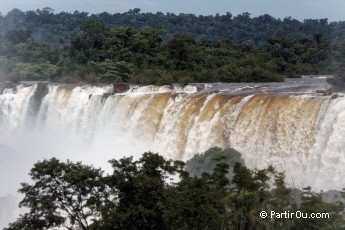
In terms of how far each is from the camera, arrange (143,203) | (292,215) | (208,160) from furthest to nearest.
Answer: (208,160) → (292,215) → (143,203)

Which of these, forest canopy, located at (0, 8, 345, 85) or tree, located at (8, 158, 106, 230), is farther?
forest canopy, located at (0, 8, 345, 85)

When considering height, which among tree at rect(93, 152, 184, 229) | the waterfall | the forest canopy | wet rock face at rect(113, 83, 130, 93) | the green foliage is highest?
the forest canopy

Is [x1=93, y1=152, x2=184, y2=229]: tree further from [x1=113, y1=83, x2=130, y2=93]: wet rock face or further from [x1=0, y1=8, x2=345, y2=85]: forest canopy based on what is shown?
[x1=0, y1=8, x2=345, y2=85]: forest canopy

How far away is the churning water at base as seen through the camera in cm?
1498

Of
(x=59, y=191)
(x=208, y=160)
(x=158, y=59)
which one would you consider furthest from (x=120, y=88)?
(x=59, y=191)

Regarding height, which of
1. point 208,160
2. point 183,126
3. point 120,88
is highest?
point 120,88

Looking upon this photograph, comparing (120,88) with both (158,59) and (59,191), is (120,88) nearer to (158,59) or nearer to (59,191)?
(158,59)

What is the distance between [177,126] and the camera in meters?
19.7

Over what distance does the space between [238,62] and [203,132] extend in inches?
598

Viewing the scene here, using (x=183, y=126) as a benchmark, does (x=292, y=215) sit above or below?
below

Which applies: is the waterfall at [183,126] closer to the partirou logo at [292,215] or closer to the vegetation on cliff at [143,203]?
the partirou logo at [292,215]

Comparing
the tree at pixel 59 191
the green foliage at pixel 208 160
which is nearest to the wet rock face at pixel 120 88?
the green foliage at pixel 208 160

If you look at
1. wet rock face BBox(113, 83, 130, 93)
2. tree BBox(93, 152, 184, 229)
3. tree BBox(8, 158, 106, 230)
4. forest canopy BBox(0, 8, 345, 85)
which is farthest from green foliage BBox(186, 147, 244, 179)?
forest canopy BBox(0, 8, 345, 85)

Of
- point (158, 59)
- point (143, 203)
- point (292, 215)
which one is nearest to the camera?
point (143, 203)
